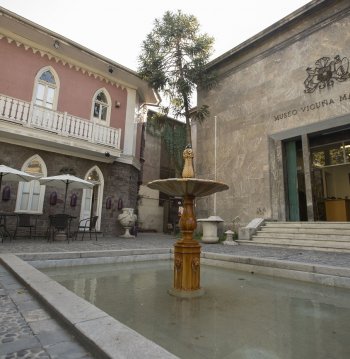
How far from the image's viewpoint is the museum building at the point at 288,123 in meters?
11.8

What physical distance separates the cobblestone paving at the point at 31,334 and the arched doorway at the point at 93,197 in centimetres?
1023

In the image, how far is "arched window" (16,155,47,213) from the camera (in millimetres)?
11398

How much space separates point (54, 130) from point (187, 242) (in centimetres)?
980

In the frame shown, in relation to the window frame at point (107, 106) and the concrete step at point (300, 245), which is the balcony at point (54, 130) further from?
the concrete step at point (300, 245)

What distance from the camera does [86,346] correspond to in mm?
2053

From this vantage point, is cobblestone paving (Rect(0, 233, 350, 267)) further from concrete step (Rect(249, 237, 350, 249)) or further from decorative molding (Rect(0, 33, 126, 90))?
decorative molding (Rect(0, 33, 126, 90))

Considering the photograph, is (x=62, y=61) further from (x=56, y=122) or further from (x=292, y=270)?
(x=292, y=270)

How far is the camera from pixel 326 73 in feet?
38.7

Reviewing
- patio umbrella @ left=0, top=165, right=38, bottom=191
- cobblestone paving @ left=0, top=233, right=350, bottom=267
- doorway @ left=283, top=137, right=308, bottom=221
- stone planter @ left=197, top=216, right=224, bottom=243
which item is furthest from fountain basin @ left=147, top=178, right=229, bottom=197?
doorway @ left=283, top=137, right=308, bottom=221

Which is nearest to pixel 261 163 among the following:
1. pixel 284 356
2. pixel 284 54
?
pixel 284 54

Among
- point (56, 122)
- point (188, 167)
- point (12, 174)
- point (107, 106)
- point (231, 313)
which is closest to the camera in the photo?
point (231, 313)

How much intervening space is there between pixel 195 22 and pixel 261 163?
8.40 metres

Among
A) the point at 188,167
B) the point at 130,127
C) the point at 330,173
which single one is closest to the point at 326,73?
the point at 330,173

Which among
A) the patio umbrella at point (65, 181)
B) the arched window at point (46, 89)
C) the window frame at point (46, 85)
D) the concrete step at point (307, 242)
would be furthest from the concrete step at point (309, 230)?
the arched window at point (46, 89)
